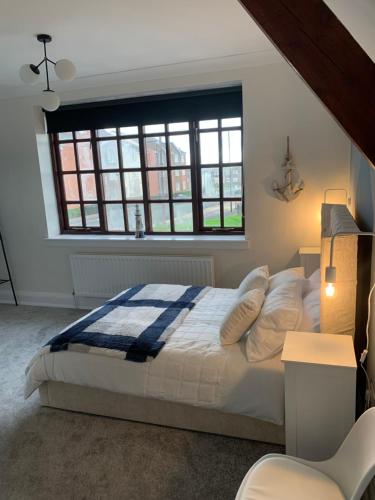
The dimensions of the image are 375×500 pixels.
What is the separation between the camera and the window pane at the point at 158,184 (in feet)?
13.5

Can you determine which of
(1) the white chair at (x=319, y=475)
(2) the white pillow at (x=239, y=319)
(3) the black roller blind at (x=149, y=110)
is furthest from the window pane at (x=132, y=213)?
(1) the white chair at (x=319, y=475)

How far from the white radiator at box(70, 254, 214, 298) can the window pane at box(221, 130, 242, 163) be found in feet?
3.49

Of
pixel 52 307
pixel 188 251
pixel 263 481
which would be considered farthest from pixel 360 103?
pixel 52 307

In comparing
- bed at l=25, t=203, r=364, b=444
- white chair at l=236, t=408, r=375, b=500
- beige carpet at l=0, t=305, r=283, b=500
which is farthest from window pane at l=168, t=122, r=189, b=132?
white chair at l=236, t=408, r=375, b=500

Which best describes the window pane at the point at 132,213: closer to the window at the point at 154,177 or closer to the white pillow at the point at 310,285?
the window at the point at 154,177

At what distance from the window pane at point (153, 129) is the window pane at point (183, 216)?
2.69ft

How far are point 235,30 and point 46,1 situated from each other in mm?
1301

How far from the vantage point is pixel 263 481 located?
4.47 ft

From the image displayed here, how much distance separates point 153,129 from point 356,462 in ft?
11.8

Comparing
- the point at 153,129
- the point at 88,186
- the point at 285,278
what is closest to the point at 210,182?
the point at 153,129

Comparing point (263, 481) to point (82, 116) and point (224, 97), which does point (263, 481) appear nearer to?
point (224, 97)

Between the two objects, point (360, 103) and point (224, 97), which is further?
point (224, 97)

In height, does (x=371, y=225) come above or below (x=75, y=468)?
above

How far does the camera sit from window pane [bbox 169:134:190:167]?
3947 millimetres
